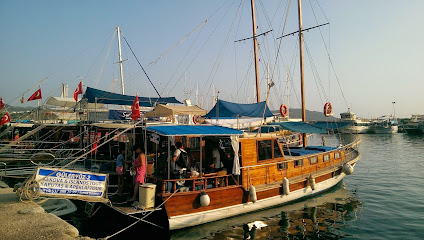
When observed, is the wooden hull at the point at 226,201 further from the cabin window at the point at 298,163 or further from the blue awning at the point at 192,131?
the blue awning at the point at 192,131

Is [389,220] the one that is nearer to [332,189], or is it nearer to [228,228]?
[332,189]

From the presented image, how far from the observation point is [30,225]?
6230mm

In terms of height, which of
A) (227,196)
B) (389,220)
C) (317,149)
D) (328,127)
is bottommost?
(389,220)

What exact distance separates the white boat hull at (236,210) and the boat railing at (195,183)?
33.9 inches

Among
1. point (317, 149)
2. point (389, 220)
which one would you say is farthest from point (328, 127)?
point (389, 220)

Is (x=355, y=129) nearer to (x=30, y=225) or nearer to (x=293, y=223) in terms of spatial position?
(x=293, y=223)

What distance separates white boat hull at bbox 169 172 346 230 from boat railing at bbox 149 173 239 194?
0.86 meters

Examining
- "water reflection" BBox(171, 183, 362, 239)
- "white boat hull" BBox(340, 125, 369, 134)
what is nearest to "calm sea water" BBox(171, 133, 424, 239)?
"water reflection" BBox(171, 183, 362, 239)

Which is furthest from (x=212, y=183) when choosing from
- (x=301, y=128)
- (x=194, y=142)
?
(x=301, y=128)

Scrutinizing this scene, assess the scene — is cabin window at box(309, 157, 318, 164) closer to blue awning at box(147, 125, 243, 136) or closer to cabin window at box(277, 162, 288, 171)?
cabin window at box(277, 162, 288, 171)

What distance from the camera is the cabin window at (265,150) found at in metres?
10.7

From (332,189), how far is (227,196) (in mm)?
8280

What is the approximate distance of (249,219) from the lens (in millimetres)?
10336

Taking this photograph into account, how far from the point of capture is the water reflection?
30.0ft
